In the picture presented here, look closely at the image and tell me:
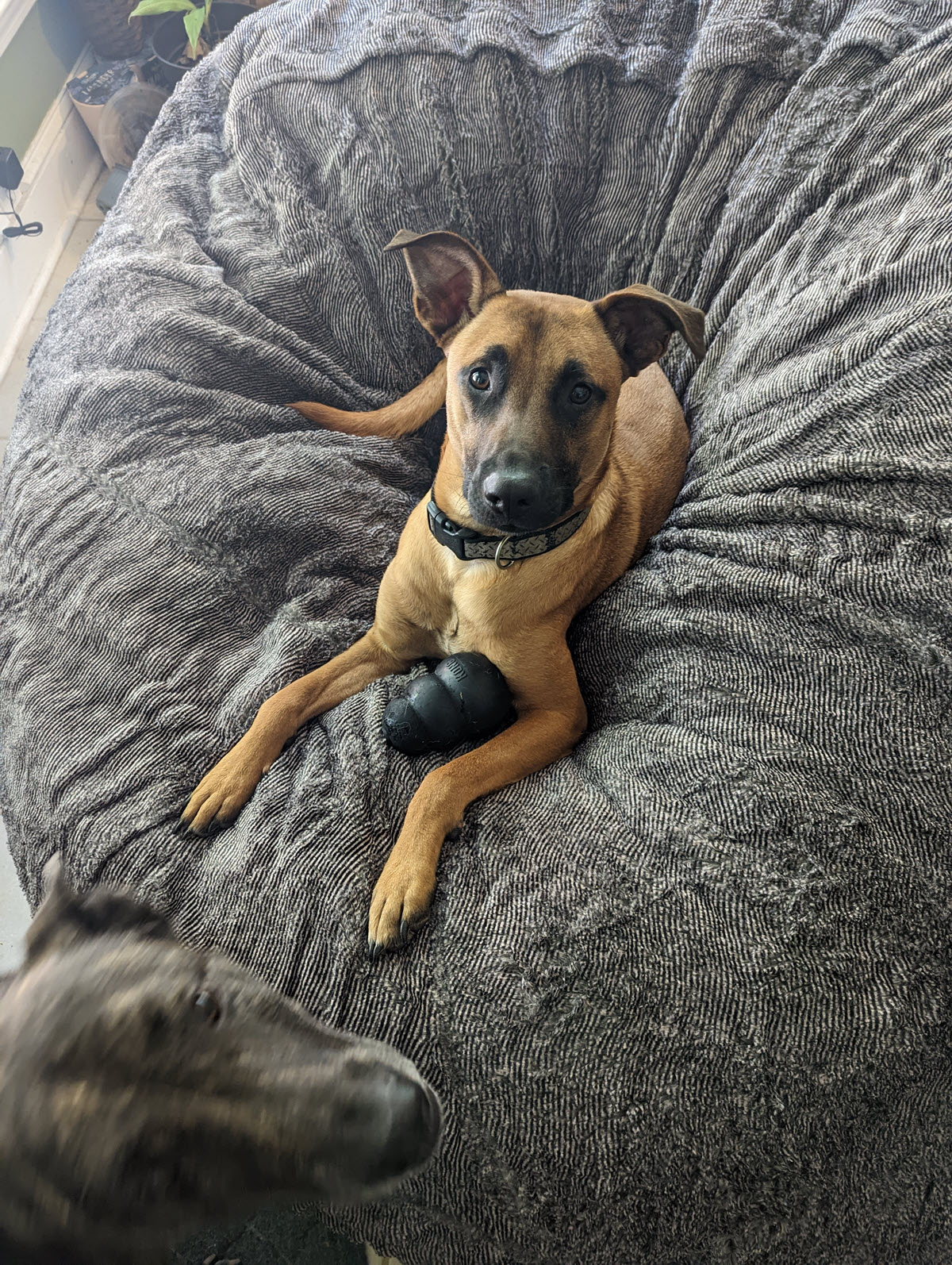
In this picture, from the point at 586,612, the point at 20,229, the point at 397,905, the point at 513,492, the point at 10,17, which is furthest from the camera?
the point at 20,229

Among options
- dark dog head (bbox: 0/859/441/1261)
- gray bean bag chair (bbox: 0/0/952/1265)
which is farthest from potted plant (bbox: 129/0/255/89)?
dark dog head (bbox: 0/859/441/1261)

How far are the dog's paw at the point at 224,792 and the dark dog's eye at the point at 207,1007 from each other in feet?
1.81

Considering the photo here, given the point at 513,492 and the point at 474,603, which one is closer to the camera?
the point at 513,492

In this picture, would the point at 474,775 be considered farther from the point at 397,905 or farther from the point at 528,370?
the point at 528,370

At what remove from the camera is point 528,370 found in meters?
1.59

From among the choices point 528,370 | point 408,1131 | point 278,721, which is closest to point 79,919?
point 408,1131

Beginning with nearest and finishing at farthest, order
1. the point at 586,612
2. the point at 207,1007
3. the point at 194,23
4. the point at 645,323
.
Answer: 1. the point at 207,1007
2. the point at 645,323
3. the point at 586,612
4. the point at 194,23

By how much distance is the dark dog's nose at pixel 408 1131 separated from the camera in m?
0.93

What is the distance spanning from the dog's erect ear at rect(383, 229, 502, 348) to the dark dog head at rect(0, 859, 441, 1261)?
1354 millimetres

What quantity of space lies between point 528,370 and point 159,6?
10.3 ft

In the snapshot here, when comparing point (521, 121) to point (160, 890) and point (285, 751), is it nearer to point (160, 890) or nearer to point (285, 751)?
point (285, 751)

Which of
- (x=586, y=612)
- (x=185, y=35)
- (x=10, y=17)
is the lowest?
(x=586, y=612)

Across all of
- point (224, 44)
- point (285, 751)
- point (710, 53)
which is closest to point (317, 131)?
point (224, 44)

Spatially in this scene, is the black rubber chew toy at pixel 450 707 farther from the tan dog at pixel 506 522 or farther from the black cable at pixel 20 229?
the black cable at pixel 20 229
